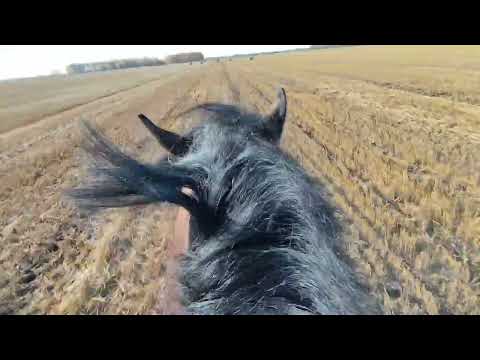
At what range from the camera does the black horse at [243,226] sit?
1354 mm

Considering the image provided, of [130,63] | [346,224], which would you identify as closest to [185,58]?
[130,63]

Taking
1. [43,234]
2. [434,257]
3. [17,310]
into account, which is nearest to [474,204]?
[434,257]

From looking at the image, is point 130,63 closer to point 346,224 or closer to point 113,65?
point 113,65

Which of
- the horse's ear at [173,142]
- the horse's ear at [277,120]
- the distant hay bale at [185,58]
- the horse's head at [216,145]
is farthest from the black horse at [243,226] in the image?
the distant hay bale at [185,58]

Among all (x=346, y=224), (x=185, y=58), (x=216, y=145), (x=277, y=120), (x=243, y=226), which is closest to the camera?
(x=243, y=226)

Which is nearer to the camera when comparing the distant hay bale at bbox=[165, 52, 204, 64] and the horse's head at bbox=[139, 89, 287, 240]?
the horse's head at bbox=[139, 89, 287, 240]

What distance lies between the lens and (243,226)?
155cm

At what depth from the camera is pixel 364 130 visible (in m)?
11.0

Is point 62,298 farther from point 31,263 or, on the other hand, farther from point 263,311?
point 263,311

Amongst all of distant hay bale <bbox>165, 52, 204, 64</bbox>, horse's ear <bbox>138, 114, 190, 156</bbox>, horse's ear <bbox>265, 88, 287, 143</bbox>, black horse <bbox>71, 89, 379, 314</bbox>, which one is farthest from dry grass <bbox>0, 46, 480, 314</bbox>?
distant hay bale <bbox>165, 52, 204, 64</bbox>

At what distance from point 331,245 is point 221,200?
2.33ft

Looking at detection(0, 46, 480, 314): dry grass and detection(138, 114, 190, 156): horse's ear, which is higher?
detection(138, 114, 190, 156): horse's ear

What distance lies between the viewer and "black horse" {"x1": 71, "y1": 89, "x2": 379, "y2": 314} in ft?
4.44

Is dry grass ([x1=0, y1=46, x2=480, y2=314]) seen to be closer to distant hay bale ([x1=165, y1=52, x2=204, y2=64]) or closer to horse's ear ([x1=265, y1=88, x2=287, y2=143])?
horse's ear ([x1=265, y1=88, x2=287, y2=143])
